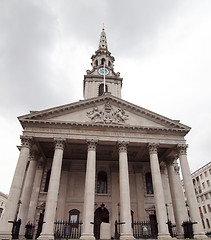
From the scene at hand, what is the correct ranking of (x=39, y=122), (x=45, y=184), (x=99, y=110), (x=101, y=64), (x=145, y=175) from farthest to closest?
1. (x=101, y=64)
2. (x=145, y=175)
3. (x=45, y=184)
4. (x=99, y=110)
5. (x=39, y=122)

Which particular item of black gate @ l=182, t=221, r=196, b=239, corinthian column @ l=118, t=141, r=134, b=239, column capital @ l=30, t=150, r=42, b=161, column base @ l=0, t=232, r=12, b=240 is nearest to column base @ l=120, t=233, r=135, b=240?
corinthian column @ l=118, t=141, r=134, b=239

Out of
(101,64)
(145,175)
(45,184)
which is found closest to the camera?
(45,184)

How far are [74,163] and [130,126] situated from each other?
914 cm

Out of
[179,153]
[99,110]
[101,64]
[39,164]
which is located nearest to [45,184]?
[39,164]

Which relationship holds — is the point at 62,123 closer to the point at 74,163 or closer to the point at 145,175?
the point at 74,163

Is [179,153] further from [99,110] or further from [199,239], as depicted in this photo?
[99,110]

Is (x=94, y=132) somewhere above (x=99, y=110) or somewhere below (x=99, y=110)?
below

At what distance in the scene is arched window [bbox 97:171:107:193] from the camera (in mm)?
24141

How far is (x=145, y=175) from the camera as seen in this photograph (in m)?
25.7

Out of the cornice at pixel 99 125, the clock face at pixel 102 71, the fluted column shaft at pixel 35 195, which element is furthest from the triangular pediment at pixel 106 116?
the clock face at pixel 102 71

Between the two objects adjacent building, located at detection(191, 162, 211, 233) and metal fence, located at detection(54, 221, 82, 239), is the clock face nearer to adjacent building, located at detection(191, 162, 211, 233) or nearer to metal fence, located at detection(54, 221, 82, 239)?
metal fence, located at detection(54, 221, 82, 239)

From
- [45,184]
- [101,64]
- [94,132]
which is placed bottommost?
[45,184]

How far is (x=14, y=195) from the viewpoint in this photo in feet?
54.9

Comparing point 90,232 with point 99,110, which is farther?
point 99,110
